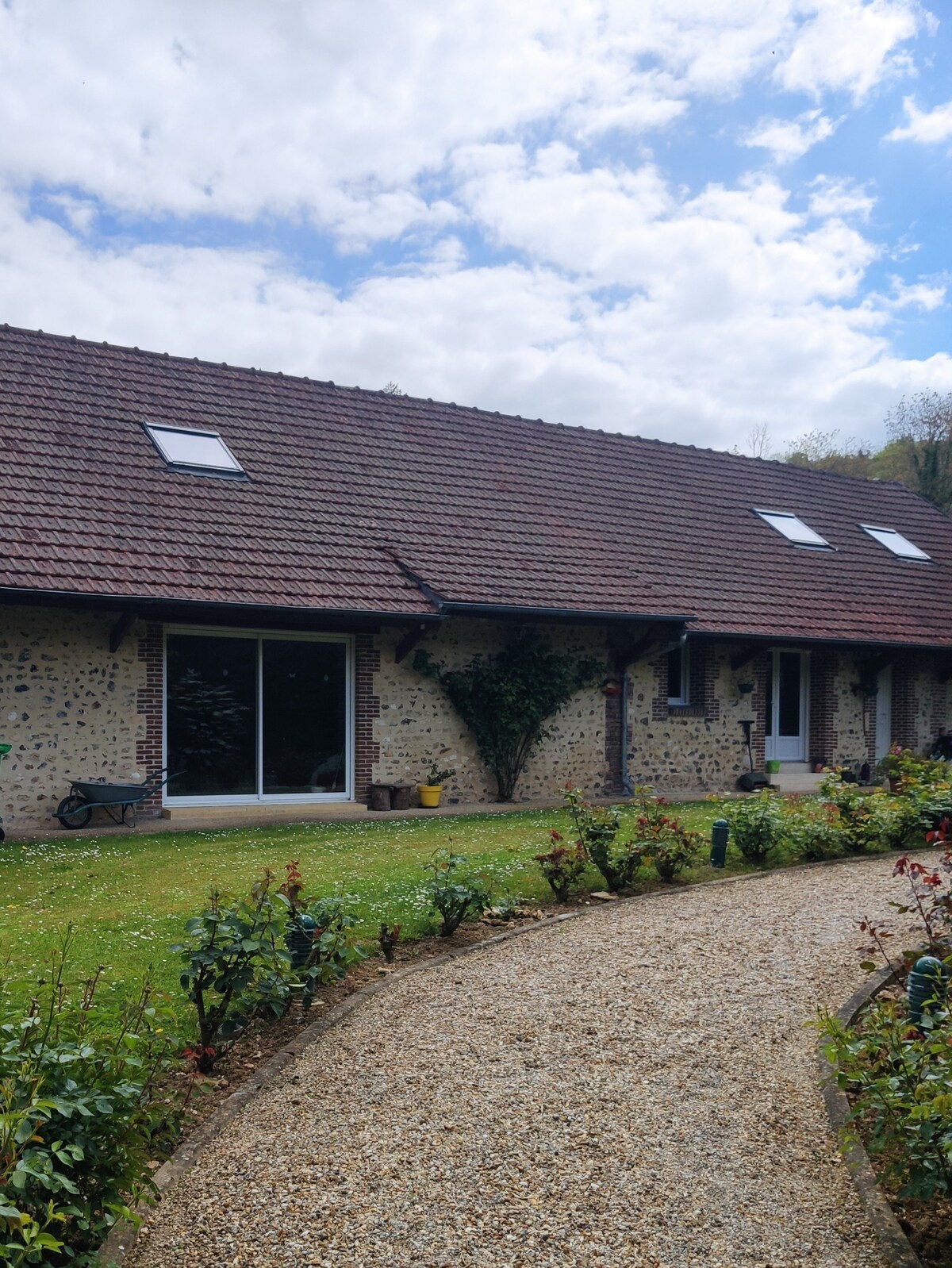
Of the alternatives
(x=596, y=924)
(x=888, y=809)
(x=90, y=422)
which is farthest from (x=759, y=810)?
(x=90, y=422)

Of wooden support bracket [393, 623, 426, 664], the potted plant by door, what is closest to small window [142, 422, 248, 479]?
wooden support bracket [393, 623, 426, 664]

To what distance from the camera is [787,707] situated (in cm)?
1819

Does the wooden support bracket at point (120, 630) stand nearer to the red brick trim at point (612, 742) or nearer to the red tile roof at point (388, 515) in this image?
the red tile roof at point (388, 515)

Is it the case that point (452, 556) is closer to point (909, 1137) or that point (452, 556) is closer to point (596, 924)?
point (596, 924)

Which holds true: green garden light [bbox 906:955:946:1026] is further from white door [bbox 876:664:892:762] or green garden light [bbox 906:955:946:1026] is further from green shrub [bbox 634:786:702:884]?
white door [bbox 876:664:892:762]

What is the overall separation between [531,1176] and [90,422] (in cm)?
1239

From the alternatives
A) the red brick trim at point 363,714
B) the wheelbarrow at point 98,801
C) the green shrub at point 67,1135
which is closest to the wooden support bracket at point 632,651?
the red brick trim at point 363,714

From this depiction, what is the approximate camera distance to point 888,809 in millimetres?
10602

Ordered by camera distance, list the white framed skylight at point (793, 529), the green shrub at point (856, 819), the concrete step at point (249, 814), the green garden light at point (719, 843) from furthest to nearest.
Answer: the white framed skylight at point (793, 529), the concrete step at point (249, 814), the green shrub at point (856, 819), the green garden light at point (719, 843)

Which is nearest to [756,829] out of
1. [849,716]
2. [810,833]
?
[810,833]

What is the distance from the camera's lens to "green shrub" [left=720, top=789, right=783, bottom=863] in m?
9.90

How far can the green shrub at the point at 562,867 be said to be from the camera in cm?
816

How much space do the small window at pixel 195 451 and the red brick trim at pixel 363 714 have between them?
9.21 feet

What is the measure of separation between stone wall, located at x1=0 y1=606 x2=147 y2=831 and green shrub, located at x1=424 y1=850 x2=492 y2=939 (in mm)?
6102
